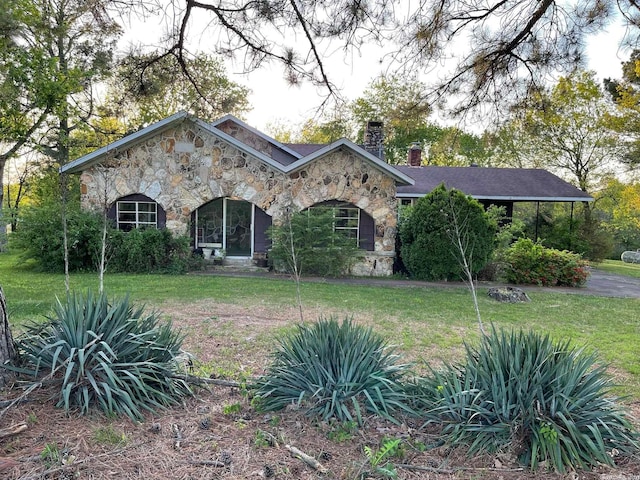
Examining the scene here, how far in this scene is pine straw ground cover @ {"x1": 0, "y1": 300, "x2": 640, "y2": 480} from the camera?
2.73 meters

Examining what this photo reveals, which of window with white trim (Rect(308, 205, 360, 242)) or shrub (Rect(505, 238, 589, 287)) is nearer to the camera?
shrub (Rect(505, 238, 589, 287))

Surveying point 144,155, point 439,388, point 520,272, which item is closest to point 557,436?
point 439,388

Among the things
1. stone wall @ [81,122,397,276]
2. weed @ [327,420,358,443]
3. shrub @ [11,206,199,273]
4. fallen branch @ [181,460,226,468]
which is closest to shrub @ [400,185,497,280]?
stone wall @ [81,122,397,276]

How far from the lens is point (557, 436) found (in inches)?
111

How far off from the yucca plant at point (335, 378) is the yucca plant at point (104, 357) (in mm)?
843

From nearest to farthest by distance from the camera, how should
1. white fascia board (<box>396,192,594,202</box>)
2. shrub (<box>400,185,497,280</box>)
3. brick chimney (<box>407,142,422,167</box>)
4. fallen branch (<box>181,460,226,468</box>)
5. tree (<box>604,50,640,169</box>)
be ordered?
fallen branch (<box>181,460,226,468</box>)
shrub (<box>400,185,497,280</box>)
tree (<box>604,50,640,169</box>)
white fascia board (<box>396,192,594,202</box>)
brick chimney (<box>407,142,422,167</box>)

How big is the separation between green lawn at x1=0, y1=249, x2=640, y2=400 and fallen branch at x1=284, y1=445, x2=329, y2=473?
302 centimetres

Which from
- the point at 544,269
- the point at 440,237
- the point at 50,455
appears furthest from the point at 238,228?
the point at 50,455

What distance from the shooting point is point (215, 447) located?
119 inches

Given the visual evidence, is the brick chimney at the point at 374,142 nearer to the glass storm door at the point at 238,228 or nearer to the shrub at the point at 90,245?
the glass storm door at the point at 238,228

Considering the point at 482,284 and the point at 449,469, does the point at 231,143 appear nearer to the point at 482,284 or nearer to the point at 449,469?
the point at 482,284

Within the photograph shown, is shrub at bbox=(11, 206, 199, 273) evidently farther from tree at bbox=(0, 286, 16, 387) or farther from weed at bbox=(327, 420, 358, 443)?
weed at bbox=(327, 420, 358, 443)

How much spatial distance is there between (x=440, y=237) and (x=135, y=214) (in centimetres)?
896

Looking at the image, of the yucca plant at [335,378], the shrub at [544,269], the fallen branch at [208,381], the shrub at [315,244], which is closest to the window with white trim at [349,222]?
the shrub at [315,244]
